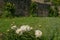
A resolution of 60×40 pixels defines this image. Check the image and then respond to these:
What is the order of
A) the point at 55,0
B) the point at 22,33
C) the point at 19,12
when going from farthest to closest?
1. the point at 55,0
2. the point at 19,12
3. the point at 22,33

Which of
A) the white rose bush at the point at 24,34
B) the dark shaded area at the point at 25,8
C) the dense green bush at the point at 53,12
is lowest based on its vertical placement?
the dense green bush at the point at 53,12

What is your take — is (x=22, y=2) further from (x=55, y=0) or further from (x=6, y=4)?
(x=55, y=0)

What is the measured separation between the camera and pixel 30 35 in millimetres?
6484

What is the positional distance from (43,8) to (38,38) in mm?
10708

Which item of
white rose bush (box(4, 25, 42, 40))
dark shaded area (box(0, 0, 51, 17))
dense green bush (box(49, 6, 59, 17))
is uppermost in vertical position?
white rose bush (box(4, 25, 42, 40))

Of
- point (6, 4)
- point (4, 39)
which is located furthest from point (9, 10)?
point (4, 39)

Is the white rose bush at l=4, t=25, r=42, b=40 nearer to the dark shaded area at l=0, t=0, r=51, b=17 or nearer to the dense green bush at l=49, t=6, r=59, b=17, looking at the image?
the dark shaded area at l=0, t=0, r=51, b=17

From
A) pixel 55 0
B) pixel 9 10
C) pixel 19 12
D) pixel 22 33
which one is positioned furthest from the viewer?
pixel 55 0

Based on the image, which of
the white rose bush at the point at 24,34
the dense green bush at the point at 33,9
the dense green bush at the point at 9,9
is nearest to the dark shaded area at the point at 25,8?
the dense green bush at the point at 33,9

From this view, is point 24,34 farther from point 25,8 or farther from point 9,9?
point 25,8

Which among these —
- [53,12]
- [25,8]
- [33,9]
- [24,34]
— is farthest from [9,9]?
[24,34]

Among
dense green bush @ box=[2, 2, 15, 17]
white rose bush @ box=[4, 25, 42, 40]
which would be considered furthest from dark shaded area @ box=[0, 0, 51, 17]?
white rose bush @ box=[4, 25, 42, 40]

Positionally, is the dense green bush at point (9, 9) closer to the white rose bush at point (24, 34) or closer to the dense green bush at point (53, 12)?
the dense green bush at point (53, 12)

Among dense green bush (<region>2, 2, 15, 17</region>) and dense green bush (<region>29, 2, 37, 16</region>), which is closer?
dense green bush (<region>2, 2, 15, 17</region>)
